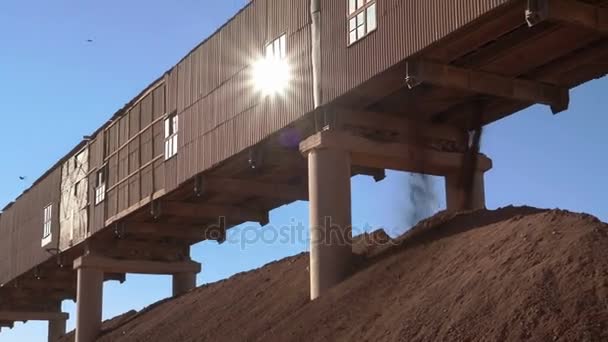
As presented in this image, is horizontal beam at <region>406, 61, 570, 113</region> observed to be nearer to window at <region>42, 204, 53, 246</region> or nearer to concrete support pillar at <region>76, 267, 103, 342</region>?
concrete support pillar at <region>76, 267, 103, 342</region>

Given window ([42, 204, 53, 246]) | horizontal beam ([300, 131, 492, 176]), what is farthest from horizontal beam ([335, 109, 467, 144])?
window ([42, 204, 53, 246])

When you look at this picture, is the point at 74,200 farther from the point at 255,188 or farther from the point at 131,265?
the point at 255,188

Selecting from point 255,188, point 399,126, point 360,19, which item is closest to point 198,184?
point 255,188

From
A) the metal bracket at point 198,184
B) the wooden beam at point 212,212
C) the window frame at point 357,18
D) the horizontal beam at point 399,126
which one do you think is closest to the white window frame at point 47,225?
the wooden beam at point 212,212

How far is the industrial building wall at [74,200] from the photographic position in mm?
35594

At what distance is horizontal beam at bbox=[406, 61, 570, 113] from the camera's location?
56.7 feet

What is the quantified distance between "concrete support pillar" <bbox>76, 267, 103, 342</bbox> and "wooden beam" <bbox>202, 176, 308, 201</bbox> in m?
10.4

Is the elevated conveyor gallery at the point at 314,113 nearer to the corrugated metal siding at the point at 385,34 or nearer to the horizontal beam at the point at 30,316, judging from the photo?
the corrugated metal siding at the point at 385,34

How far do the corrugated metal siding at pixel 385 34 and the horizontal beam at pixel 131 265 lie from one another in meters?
16.9

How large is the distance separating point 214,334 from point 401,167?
21.6ft

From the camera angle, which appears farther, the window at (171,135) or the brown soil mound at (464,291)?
the window at (171,135)

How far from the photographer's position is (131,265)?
3438 centimetres

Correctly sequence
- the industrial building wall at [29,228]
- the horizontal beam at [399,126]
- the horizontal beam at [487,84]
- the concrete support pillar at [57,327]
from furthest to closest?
1. the concrete support pillar at [57,327]
2. the industrial building wall at [29,228]
3. the horizontal beam at [399,126]
4. the horizontal beam at [487,84]

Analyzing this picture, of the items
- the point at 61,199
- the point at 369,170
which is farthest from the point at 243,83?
the point at 61,199
